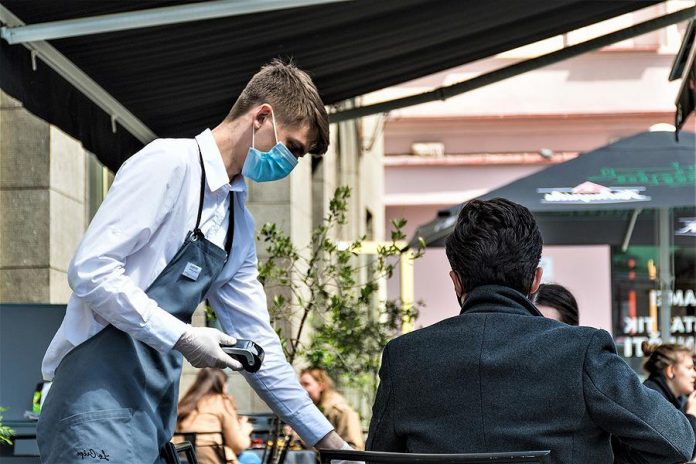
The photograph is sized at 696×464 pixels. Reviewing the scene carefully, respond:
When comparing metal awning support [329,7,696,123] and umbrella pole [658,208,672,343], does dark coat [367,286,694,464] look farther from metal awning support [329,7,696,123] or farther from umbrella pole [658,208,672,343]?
umbrella pole [658,208,672,343]

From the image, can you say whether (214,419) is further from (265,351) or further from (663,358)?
(265,351)

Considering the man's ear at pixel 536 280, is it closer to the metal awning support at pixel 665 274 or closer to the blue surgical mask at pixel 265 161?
the blue surgical mask at pixel 265 161

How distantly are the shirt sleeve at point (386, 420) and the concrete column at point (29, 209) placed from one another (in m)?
5.86

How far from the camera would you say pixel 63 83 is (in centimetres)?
464

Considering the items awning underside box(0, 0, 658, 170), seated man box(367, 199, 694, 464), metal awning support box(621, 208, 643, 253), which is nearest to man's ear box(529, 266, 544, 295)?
seated man box(367, 199, 694, 464)

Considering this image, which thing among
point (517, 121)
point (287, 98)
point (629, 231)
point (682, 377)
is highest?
point (517, 121)

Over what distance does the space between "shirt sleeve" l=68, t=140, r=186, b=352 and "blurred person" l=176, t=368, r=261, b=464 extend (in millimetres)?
4788

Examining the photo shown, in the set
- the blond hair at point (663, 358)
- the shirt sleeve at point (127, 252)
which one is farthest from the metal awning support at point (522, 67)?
the shirt sleeve at point (127, 252)

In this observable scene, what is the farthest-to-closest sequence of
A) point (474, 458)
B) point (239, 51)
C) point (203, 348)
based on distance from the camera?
point (239, 51), point (203, 348), point (474, 458)

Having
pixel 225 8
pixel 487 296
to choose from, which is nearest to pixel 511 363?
pixel 487 296

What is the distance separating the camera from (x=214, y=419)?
8.13 m

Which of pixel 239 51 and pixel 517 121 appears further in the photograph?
pixel 517 121

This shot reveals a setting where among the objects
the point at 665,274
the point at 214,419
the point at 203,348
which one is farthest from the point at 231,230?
the point at 665,274

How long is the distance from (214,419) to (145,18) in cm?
426
